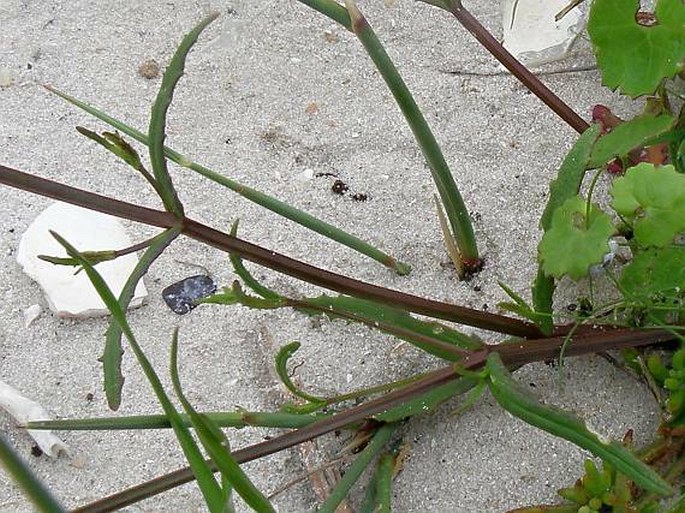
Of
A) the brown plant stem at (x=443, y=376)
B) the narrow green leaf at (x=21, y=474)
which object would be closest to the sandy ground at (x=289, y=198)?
the brown plant stem at (x=443, y=376)

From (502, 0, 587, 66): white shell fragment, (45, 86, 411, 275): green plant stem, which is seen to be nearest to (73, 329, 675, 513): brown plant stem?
(45, 86, 411, 275): green plant stem

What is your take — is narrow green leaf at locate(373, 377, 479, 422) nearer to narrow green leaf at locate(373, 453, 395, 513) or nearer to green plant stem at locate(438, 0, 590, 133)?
narrow green leaf at locate(373, 453, 395, 513)

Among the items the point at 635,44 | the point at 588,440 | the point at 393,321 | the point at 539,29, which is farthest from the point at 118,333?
the point at 539,29

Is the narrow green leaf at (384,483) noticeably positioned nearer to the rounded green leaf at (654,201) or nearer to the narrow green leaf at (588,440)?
the narrow green leaf at (588,440)

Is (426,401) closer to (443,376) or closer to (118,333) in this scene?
(443,376)

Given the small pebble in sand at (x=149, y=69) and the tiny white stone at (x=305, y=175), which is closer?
the tiny white stone at (x=305, y=175)

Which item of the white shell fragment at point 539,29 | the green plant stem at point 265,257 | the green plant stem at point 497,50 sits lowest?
the green plant stem at point 265,257

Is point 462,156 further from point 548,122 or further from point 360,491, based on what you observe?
point 360,491
